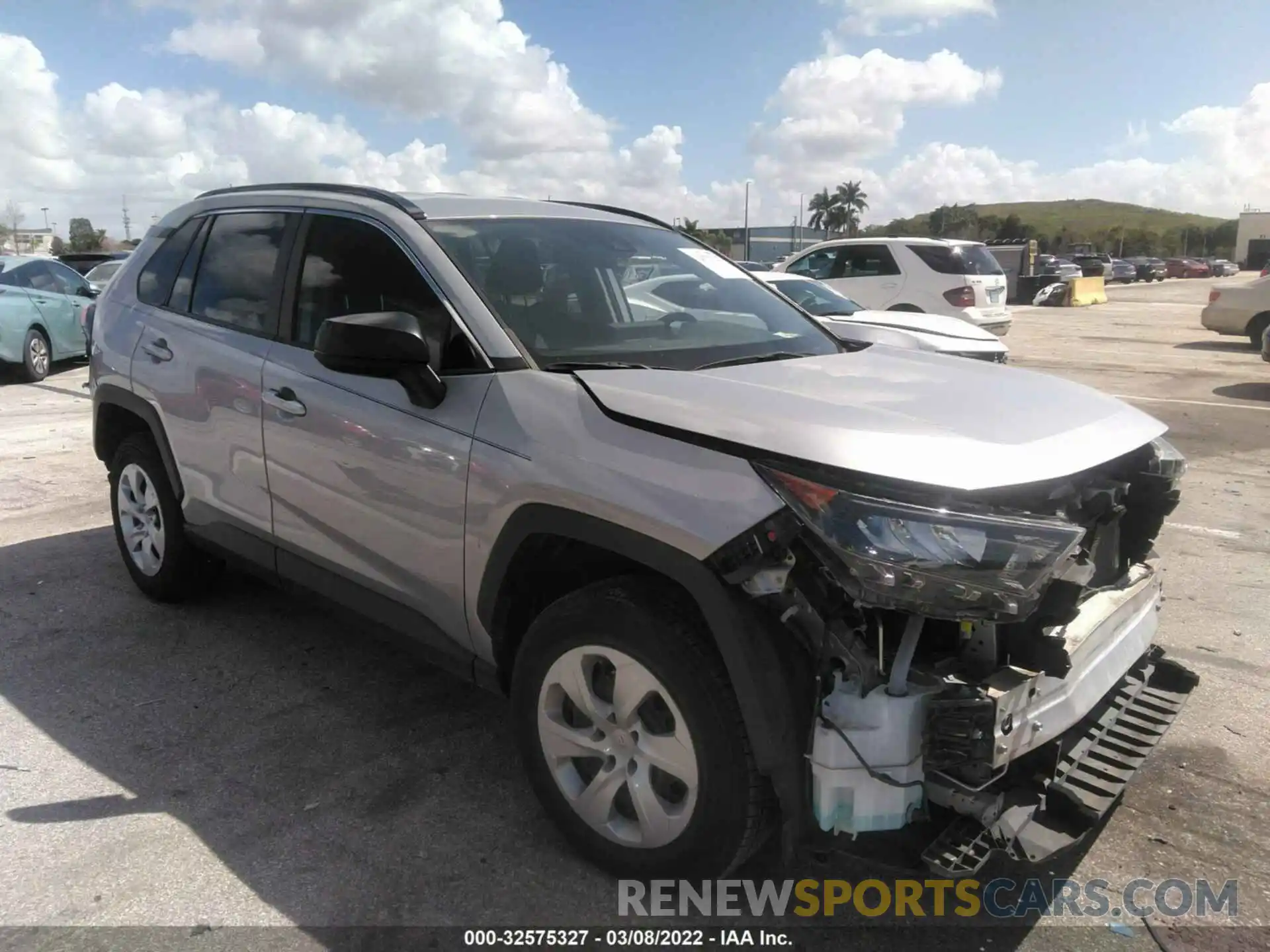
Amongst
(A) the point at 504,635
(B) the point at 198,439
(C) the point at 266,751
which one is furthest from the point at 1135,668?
(B) the point at 198,439

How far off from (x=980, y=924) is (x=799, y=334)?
200cm

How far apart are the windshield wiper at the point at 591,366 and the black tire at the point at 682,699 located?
64 cm

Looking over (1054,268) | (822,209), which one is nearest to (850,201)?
(822,209)

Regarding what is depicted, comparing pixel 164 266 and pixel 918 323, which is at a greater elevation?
pixel 164 266

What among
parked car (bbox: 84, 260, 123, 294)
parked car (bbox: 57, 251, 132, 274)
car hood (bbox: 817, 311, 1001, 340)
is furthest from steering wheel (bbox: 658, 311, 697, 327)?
parked car (bbox: 57, 251, 132, 274)

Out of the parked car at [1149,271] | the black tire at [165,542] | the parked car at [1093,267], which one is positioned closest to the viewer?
the black tire at [165,542]

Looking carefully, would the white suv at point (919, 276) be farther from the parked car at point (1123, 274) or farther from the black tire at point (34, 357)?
the parked car at point (1123, 274)

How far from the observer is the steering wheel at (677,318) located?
331 centimetres

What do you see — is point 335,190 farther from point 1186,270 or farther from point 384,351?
point 1186,270

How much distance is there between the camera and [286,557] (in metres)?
3.62

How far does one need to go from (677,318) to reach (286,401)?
1.39 metres

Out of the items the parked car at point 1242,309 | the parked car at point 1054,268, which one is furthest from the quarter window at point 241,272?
the parked car at point 1054,268

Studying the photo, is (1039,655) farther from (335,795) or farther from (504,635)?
(335,795)

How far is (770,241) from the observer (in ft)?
248
